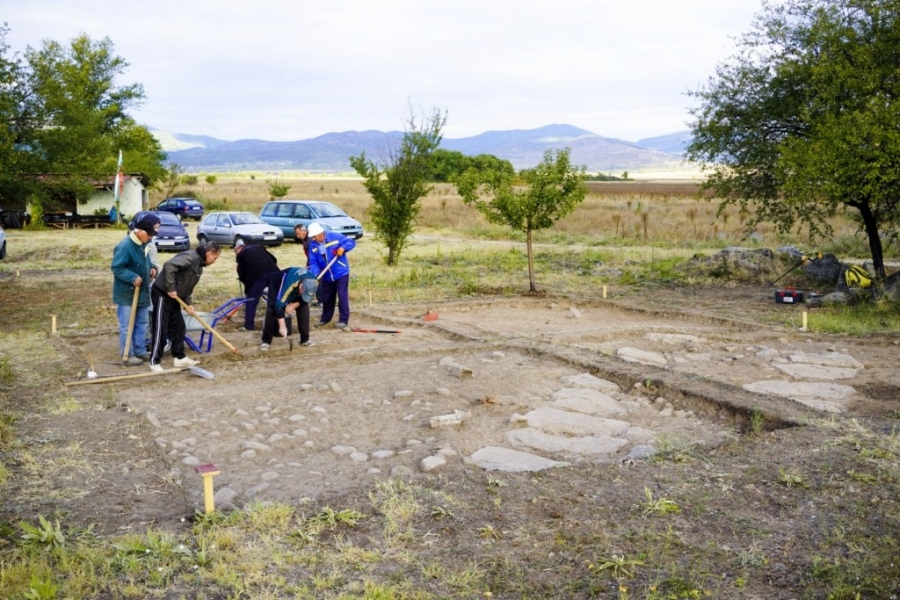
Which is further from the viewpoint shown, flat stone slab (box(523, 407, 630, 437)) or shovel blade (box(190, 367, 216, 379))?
shovel blade (box(190, 367, 216, 379))

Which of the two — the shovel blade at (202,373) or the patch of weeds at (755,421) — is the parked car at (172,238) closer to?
the shovel blade at (202,373)

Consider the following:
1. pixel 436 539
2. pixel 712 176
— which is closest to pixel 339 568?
pixel 436 539

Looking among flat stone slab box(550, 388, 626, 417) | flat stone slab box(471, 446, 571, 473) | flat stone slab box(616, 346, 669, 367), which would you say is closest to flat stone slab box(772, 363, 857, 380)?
flat stone slab box(616, 346, 669, 367)

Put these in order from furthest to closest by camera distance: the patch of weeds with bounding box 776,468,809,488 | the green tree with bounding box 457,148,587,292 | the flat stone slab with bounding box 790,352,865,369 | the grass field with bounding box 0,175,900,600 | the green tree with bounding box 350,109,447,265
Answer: the green tree with bounding box 350,109,447,265 < the green tree with bounding box 457,148,587,292 < the flat stone slab with bounding box 790,352,865,369 < the patch of weeds with bounding box 776,468,809,488 < the grass field with bounding box 0,175,900,600

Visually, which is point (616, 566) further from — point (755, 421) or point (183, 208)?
point (183, 208)

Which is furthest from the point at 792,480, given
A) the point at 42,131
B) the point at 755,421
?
the point at 42,131

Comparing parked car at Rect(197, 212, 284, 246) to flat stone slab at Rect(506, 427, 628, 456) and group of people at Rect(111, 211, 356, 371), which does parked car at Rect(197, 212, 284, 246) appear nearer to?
group of people at Rect(111, 211, 356, 371)

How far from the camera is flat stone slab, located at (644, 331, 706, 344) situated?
10.4 m

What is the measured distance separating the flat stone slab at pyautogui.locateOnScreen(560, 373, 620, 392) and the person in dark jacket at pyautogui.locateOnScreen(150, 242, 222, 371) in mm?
3785

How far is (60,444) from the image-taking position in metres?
6.31

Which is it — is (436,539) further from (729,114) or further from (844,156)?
(729,114)

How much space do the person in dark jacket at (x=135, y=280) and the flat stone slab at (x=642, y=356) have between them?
532 centimetres

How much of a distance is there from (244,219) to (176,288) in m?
17.2

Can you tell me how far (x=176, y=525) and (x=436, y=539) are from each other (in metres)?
1.54
